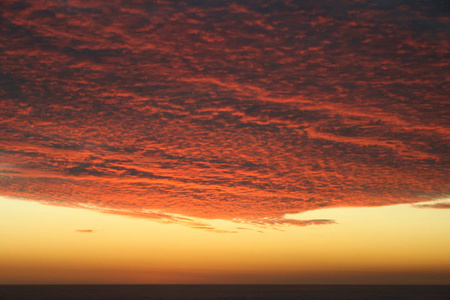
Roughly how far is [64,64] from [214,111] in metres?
7.25

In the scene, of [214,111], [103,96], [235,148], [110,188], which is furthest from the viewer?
[110,188]

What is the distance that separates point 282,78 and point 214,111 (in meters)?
4.50

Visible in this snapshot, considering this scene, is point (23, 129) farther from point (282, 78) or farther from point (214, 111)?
point (282, 78)

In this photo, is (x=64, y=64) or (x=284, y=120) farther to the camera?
(x=284, y=120)

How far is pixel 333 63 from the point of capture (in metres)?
15.8

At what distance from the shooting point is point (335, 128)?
2198 cm

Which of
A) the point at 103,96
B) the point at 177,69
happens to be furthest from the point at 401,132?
the point at 103,96

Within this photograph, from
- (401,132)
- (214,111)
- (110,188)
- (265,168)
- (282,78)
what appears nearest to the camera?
(282,78)

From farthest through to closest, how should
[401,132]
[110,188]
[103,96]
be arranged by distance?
[110,188], [401,132], [103,96]

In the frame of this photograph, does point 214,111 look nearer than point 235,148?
Yes

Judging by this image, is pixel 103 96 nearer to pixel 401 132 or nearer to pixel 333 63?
pixel 333 63

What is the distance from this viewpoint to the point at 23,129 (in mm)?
22625

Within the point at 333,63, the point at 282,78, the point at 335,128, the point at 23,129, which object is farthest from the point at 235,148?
the point at 23,129

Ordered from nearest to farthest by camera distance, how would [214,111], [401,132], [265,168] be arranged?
1. [214,111]
2. [401,132]
3. [265,168]
